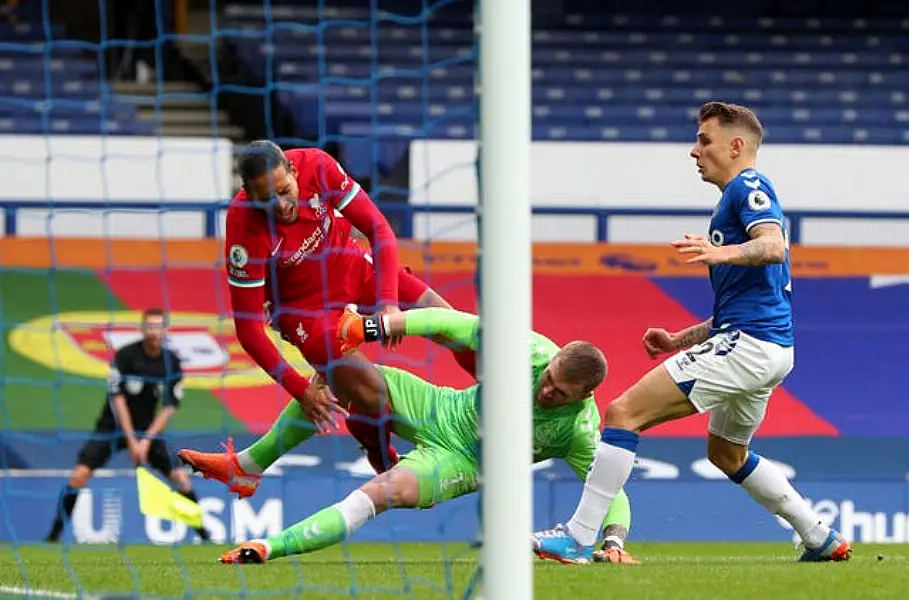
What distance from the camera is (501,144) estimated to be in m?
4.46

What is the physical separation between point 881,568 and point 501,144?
3086 millimetres

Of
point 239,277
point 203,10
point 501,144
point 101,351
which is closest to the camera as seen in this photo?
point 501,144

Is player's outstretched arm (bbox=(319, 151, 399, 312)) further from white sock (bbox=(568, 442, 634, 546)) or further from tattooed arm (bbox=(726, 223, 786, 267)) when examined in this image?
tattooed arm (bbox=(726, 223, 786, 267))

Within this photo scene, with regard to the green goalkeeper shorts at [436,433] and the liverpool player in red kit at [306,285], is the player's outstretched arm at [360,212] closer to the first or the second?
the liverpool player in red kit at [306,285]

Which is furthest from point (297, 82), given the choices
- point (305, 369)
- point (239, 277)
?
point (239, 277)

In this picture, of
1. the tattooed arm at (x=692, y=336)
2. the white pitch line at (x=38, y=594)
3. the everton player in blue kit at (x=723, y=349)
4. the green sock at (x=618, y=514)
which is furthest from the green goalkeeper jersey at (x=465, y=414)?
the white pitch line at (x=38, y=594)

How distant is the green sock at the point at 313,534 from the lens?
644cm

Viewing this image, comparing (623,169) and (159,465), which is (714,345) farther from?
(623,169)

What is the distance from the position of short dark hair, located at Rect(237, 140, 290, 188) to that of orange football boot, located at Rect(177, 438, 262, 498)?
1.24m

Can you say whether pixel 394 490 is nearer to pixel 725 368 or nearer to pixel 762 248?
pixel 725 368

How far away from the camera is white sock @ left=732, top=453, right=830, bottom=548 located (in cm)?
711

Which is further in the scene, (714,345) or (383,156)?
(383,156)

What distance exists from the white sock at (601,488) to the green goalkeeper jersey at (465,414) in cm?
36

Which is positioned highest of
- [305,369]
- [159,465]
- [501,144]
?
[501,144]
